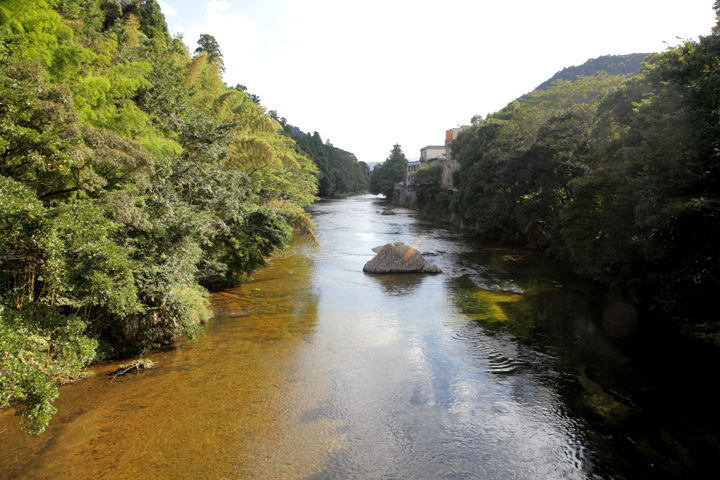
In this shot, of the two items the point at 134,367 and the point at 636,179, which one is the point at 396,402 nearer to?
the point at 134,367

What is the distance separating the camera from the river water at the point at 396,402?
7984 millimetres

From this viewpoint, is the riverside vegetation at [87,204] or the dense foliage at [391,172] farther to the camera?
the dense foliage at [391,172]

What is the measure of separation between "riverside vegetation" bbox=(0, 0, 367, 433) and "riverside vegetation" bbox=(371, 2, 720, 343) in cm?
1350

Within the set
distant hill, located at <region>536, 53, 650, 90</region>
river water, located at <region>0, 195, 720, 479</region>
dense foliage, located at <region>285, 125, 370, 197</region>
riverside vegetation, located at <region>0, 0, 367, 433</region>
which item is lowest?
river water, located at <region>0, 195, 720, 479</region>

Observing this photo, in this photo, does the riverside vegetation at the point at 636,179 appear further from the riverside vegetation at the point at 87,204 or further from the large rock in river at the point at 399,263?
the riverside vegetation at the point at 87,204

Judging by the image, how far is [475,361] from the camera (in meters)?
12.8

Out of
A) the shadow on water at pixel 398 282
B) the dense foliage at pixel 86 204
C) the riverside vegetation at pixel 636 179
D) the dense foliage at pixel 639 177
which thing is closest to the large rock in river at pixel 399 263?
the shadow on water at pixel 398 282

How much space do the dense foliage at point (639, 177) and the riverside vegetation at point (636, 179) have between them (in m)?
0.04

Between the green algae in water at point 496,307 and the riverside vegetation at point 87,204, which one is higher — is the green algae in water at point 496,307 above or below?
below

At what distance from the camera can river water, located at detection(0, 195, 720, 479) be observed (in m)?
7.98

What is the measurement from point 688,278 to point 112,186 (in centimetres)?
1544

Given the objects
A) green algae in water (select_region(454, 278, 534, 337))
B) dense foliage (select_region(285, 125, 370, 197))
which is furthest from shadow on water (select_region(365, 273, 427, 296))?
dense foliage (select_region(285, 125, 370, 197))

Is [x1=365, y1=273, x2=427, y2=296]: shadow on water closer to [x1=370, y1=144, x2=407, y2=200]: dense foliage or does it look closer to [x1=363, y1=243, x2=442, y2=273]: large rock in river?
[x1=363, y1=243, x2=442, y2=273]: large rock in river

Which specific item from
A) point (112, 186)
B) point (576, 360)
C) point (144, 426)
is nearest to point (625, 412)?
point (576, 360)
